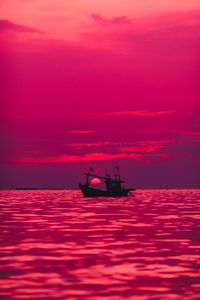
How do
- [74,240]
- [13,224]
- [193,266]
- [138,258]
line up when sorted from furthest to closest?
[13,224] < [74,240] < [138,258] < [193,266]

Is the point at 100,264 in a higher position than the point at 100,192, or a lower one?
lower

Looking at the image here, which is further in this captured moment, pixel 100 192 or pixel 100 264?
pixel 100 192

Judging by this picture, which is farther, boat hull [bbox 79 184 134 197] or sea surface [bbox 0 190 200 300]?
boat hull [bbox 79 184 134 197]

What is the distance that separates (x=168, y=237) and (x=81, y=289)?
22.5m

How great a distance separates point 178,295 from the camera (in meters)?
25.1

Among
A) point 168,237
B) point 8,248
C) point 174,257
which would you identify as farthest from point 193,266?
point 168,237

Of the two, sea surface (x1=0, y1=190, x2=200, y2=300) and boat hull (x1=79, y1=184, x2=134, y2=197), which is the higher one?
boat hull (x1=79, y1=184, x2=134, y2=197)

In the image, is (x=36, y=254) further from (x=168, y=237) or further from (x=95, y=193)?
(x=95, y=193)

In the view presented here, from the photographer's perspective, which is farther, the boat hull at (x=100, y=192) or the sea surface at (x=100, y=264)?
the boat hull at (x=100, y=192)

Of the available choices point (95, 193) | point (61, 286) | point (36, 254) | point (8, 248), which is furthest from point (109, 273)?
point (95, 193)

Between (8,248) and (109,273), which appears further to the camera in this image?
(8,248)

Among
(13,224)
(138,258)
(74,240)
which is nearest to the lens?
(138,258)

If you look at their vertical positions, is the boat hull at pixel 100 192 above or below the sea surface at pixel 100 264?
above

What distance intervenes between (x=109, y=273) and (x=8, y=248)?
11804 millimetres
